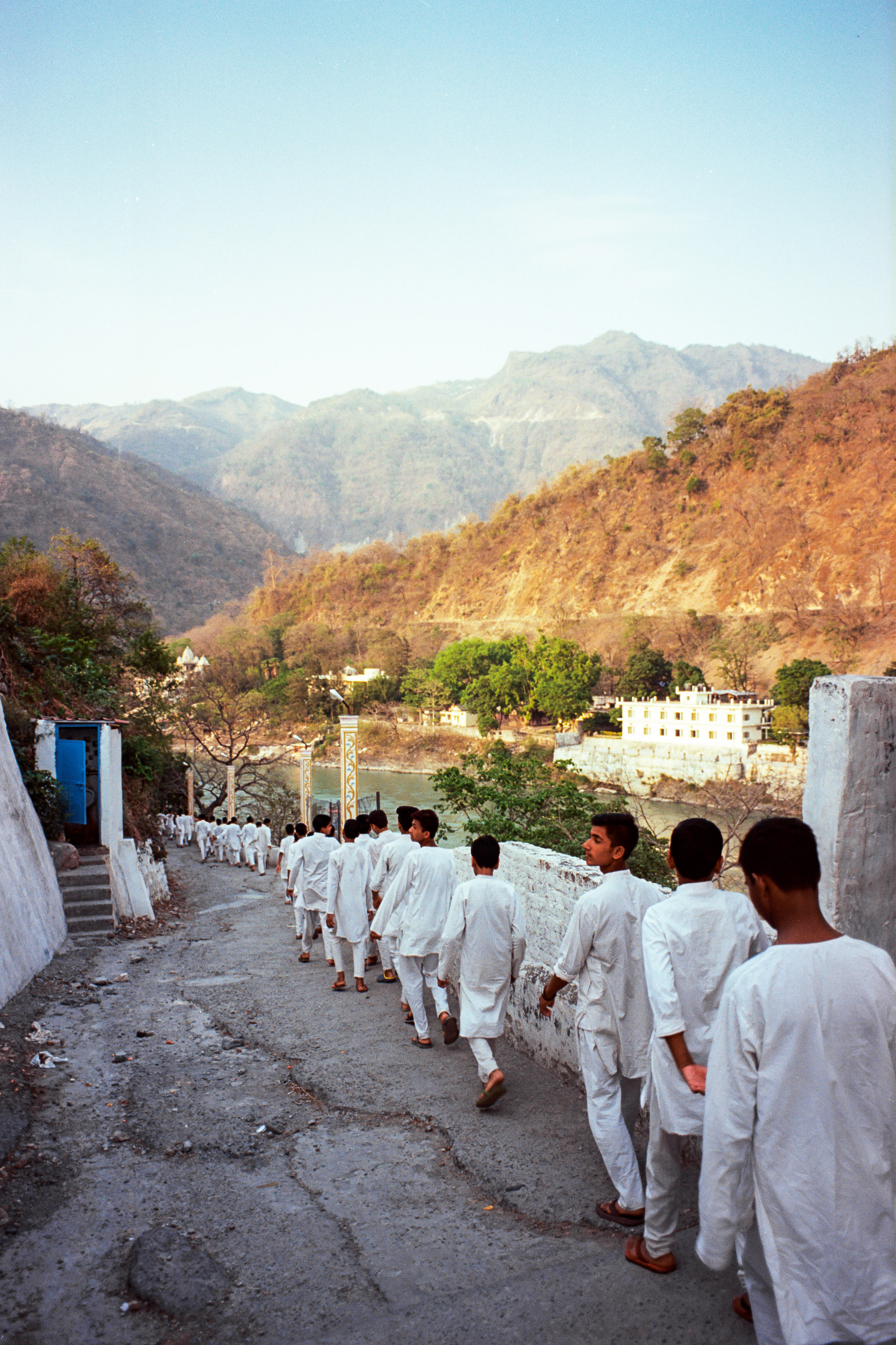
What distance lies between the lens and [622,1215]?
305cm

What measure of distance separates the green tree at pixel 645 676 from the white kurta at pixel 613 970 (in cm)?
5087

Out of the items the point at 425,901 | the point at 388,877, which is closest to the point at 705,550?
the point at 388,877

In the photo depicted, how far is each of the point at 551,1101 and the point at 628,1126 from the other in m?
0.95

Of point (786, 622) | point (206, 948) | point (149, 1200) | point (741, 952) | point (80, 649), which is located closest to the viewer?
point (741, 952)

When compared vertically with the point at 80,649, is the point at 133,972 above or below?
below

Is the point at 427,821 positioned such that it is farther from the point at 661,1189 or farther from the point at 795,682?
the point at 795,682

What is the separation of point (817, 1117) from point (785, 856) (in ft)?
1.82

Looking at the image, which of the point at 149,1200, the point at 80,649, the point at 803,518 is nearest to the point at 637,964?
the point at 149,1200

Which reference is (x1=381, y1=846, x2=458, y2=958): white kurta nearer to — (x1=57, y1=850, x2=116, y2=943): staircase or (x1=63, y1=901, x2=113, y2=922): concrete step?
(x1=57, y1=850, x2=116, y2=943): staircase

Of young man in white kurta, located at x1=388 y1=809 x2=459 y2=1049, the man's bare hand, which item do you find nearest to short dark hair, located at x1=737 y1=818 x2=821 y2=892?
the man's bare hand

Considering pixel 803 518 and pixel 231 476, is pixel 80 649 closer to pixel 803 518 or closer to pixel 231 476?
pixel 803 518

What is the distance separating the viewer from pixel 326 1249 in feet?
9.37

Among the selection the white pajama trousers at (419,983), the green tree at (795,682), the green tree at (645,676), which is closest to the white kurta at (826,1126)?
the white pajama trousers at (419,983)

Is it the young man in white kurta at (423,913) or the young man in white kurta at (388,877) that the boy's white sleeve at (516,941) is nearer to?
the young man in white kurta at (423,913)
